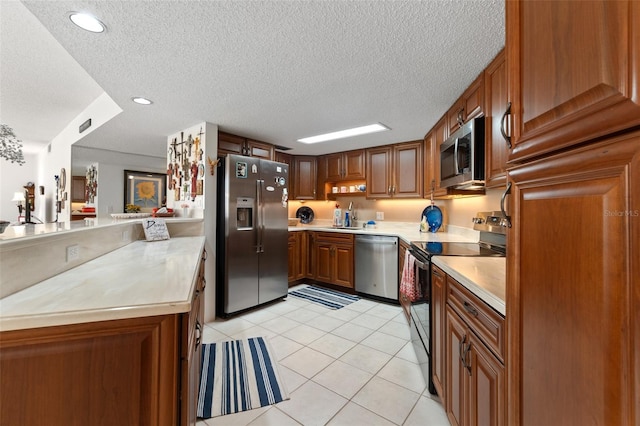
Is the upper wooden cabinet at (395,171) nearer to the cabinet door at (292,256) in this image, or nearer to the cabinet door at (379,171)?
the cabinet door at (379,171)

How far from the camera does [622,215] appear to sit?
1.53 feet

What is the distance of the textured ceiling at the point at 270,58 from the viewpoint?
1277mm

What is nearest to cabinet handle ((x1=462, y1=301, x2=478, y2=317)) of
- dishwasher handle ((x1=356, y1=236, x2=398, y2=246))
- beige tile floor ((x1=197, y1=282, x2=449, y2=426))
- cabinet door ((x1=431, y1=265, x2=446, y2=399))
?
cabinet door ((x1=431, y1=265, x2=446, y2=399))

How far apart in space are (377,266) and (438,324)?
185 cm

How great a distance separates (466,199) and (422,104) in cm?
124

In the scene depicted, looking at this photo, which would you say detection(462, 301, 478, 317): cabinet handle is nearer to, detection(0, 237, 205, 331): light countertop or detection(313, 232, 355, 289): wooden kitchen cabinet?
detection(0, 237, 205, 331): light countertop

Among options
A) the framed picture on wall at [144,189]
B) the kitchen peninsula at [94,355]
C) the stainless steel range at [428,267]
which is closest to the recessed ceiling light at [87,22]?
the kitchen peninsula at [94,355]

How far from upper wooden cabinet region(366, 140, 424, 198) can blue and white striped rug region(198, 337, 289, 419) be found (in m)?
2.56

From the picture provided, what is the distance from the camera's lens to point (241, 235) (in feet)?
10.2

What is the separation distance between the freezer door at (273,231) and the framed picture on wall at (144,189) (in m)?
3.14

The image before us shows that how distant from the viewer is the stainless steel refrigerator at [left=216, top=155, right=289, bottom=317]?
3.01m

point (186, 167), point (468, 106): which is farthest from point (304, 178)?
point (468, 106)

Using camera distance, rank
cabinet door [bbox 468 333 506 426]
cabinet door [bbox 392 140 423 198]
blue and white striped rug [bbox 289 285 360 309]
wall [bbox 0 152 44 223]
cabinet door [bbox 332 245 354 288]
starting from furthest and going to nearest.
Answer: wall [bbox 0 152 44 223], cabinet door [bbox 332 245 354 288], cabinet door [bbox 392 140 423 198], blue and white striped rug [bbox 289 285 360 309], cabinet door [bbox 468 333 506 426]

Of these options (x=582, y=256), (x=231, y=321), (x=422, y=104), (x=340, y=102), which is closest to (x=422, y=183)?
(x=422, y=104)
